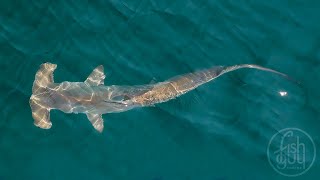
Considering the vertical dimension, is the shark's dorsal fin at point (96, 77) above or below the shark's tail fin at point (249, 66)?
below

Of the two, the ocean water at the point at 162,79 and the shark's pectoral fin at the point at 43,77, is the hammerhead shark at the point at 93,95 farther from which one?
the ocean water at the point at 162,79

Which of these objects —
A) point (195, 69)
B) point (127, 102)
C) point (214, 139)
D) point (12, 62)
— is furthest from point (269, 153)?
point (12, 62)

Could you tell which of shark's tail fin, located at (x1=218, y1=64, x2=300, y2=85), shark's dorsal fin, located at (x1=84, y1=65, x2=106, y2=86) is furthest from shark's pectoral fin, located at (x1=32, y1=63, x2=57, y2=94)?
shark's tail fin, located at (x1=218, y1=64, x2=300, y2=85)

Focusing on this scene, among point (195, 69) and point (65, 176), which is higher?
point (195, 69)

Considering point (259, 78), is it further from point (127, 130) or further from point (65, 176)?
point (65, 176)

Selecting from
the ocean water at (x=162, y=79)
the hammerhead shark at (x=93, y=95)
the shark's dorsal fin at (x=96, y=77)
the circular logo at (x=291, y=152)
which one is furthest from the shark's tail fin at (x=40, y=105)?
the circular logo at (x=291, y=152)

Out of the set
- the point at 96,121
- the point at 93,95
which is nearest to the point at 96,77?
the point at 93,95
